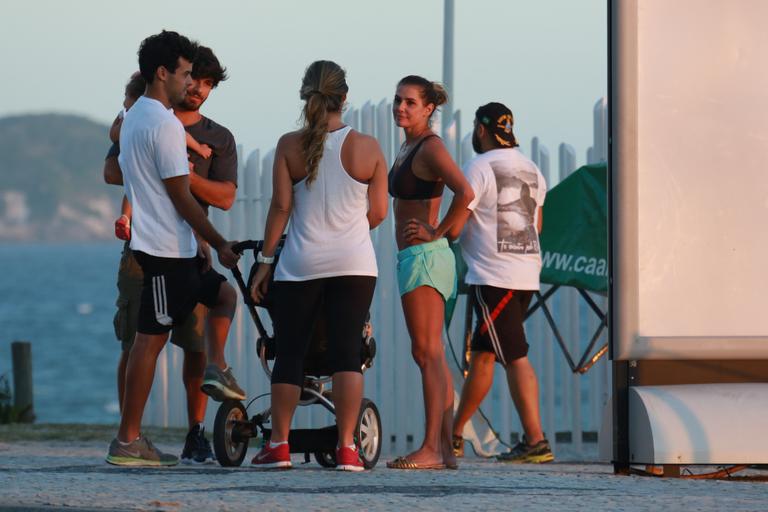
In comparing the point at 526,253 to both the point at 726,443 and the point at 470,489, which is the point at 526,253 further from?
the point at 470,489

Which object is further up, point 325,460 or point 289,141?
point 289,141

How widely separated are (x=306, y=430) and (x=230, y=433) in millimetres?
349

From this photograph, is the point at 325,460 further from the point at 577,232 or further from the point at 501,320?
the point at 577,232

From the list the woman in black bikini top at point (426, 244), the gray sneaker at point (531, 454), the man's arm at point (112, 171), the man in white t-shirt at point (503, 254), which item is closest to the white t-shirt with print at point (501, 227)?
the man in white t-shirt at point (503, 254)

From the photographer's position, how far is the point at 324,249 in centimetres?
711

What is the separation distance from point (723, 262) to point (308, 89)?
6.43 ft

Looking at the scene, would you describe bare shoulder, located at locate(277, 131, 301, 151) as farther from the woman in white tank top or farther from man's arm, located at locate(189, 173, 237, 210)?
man's arm, located at locate(189, 173, 237, 210)

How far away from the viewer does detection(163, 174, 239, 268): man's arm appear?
23.9ft

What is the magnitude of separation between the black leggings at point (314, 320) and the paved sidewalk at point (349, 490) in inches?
18.7

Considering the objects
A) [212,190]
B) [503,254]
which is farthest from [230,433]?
[503,254]

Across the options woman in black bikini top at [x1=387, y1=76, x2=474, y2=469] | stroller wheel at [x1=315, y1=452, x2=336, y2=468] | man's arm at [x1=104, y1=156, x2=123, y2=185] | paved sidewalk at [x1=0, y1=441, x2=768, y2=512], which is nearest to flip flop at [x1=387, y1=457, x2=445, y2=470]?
woman in black bikini top at [x1=387, y1=76, x2=474, y2=469]

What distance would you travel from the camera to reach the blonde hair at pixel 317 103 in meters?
7.08

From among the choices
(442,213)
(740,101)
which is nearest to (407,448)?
(442,213)

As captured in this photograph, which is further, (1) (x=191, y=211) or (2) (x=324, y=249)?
(1) (x=191, y=211)
